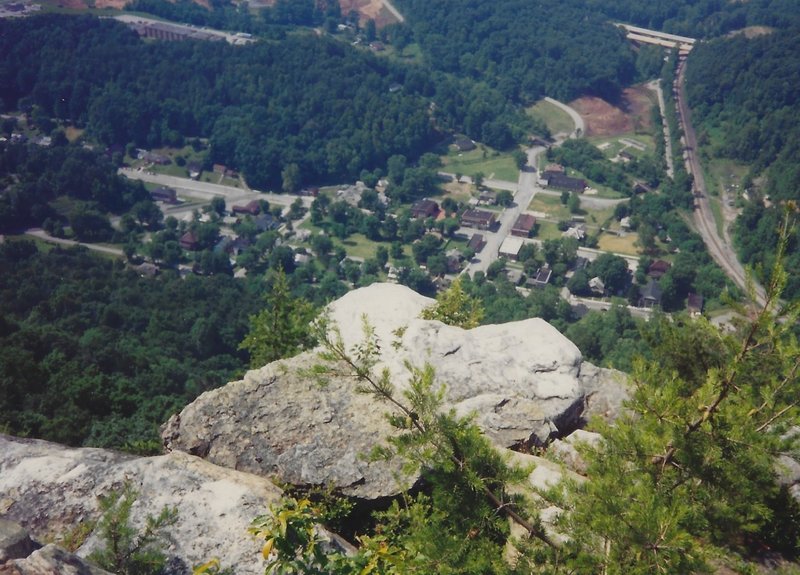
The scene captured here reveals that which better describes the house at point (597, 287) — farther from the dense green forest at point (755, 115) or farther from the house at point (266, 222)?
the house at point (266, 222)

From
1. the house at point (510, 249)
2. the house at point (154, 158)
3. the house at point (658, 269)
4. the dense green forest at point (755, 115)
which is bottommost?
the house at point (154, 158)

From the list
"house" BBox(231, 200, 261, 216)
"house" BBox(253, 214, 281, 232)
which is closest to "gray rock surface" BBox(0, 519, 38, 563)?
"house" BBox(253, 214, 281, 232)

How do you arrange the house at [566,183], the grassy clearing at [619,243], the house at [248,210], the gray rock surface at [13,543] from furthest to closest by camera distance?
the house at [248,210], the house at [566,183], the grassy clearing at [619,243], the gray rock surface at [13,543]

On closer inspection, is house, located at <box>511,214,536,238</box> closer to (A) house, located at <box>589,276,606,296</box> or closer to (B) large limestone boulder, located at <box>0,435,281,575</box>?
(A) house, located at <box>589,276,606,296</box>

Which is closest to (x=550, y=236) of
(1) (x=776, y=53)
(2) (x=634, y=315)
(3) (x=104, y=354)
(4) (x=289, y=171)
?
(2) (x=634, y=315)

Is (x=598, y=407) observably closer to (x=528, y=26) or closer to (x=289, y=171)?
(x=289, y=171)

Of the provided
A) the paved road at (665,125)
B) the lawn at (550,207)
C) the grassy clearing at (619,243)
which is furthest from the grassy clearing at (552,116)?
the grassy clearing at (619,243)

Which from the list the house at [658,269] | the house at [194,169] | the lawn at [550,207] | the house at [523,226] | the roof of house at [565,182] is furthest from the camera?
the house at [194,169]
